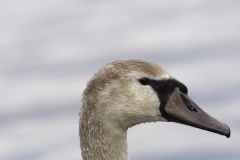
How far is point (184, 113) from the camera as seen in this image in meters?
6.00

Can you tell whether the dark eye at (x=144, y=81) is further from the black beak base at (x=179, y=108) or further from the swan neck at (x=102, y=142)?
the swan neck at (x=102, y=142)

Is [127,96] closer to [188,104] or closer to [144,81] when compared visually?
[144,81]

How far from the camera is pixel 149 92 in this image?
5.91m

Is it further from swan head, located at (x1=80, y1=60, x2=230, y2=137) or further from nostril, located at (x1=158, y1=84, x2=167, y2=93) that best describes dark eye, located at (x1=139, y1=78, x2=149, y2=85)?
nostril, located at (x1=158, y1=84, x2=167, y2=93)

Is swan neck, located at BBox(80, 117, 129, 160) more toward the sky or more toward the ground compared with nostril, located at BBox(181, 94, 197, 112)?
more toward the ground

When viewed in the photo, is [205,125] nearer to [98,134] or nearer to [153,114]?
[153,114]

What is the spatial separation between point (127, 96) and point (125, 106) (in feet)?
0.28

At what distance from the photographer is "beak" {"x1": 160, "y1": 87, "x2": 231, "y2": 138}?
5.98 meters

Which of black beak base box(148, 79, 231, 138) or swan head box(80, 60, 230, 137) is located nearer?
swan head box(80, 60, 230, 137)

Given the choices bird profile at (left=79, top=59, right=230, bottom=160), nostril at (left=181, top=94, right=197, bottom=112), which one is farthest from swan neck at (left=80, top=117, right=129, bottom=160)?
nostril at (left=181, top=94, right=197, bottom=112)

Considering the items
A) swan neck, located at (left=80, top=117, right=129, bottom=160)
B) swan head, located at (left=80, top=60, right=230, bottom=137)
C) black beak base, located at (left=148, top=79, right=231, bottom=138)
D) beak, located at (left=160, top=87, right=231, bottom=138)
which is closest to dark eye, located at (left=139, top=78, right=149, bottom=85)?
swan head, located at (left=80, top=60, right=230, bottom=137)

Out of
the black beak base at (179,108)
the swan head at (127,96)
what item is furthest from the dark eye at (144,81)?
the black beak base at (179,108)

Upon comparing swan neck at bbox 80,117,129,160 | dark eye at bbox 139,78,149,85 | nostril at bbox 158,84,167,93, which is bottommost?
swan neck at bbox 80,117,129,160

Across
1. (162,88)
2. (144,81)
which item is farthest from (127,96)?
(162,88)
